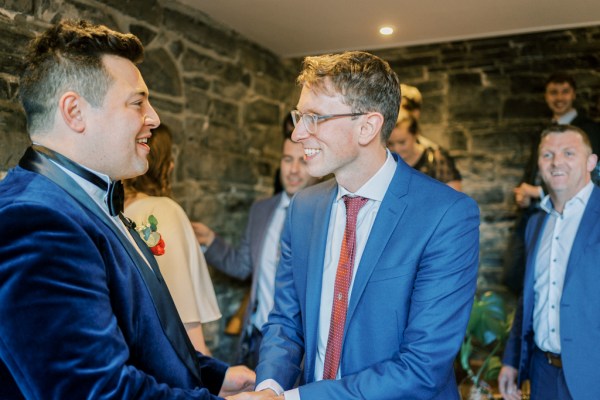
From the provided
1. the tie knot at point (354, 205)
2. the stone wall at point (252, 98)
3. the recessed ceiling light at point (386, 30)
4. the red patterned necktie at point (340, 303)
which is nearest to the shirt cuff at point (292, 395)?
the red patterned necktie at point (340, 303)

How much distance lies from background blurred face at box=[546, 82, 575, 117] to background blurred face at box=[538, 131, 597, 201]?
198 cm

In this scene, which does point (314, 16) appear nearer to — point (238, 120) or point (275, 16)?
point (275, 16)

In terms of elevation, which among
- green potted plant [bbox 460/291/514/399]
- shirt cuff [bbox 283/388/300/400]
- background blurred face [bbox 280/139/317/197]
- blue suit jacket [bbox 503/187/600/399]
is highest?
background blurred face [bbox 280/139/317/197]

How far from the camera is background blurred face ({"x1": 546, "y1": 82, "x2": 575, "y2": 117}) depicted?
4539 mm

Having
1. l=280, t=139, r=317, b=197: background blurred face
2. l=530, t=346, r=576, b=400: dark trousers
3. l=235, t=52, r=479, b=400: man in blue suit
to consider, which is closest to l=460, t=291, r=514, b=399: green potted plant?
Answer: l=530, t=346, r=576, b=400: dark trousers

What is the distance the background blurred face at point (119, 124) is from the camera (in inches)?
57.6

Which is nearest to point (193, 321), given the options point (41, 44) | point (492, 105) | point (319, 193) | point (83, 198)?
point (319, 193)

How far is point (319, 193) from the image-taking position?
2053 millimetres

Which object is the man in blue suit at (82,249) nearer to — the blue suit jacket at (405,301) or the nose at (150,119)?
the nose at (150,119)

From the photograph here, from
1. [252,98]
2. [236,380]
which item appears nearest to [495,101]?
[252,98]

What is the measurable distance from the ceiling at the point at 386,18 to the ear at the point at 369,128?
1600mm

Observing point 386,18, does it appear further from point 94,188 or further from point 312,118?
point 94,188

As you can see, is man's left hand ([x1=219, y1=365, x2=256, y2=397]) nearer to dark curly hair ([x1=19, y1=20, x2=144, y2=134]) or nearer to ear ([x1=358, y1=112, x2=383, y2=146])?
ear ([x1=358, y1=112, x2=383, y2=146])

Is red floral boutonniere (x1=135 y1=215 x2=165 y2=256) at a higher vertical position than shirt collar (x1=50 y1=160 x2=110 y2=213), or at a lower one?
lower
